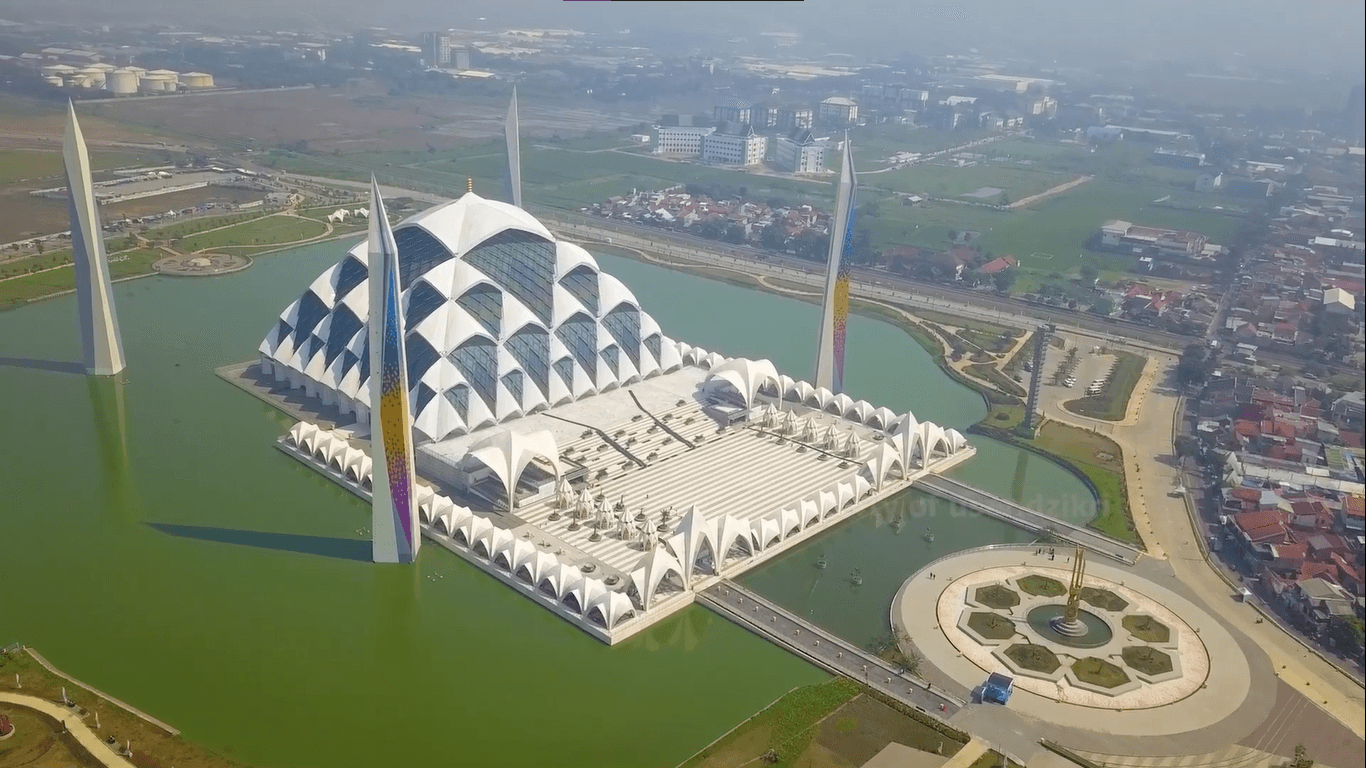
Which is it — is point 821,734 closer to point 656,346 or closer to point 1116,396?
point 656,346

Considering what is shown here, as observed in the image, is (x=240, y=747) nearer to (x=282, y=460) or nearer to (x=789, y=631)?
(x=789, y=631)

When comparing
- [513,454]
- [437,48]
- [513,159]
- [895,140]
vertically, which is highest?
[437,48]

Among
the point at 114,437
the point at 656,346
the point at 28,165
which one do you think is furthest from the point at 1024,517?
the point at 28,165

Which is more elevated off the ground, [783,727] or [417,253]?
[417,253]

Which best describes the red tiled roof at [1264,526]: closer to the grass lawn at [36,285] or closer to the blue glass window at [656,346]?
the blue glass window at [656,346]

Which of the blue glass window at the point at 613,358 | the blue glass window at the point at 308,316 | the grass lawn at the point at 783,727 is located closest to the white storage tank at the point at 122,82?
the blue glass window at the point at 308,316

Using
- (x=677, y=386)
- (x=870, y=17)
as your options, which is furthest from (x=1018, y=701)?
(x=870, y=17)

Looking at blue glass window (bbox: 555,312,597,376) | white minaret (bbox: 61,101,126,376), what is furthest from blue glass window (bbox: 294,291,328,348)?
blue glass window (bbox: 555,312,597,376)
